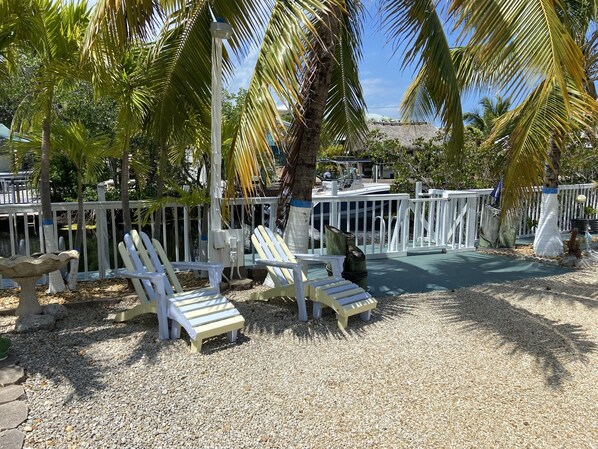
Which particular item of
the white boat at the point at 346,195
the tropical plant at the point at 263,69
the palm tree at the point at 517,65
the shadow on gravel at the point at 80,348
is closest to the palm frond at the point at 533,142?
the palm tree at the point at 517,65

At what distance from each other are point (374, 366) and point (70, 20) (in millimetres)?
4535

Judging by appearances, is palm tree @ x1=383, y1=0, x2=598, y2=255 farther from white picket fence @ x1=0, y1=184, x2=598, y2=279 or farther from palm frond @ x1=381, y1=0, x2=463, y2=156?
white picket fence @ x1=0, y1=184, x2=598, y2=279

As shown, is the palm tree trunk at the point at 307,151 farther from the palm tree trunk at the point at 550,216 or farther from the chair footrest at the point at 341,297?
the palm tree trunk at the point at 550,216

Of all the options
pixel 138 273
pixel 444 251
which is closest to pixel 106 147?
pixel 138 273

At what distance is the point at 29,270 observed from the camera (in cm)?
419

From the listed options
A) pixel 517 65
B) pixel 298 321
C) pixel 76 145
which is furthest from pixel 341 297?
pixel 76 145

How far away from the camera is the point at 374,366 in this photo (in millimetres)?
3785

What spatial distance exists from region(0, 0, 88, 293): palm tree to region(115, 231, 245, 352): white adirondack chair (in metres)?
1.37

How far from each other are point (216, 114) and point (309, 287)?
2033 mm

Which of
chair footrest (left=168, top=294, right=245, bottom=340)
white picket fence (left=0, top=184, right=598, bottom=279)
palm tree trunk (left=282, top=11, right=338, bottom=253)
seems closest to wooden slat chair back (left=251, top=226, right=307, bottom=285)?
palm tree trunk (left=282, top=11, right=338, bottom=253)

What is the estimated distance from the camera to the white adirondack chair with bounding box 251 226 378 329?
464cm

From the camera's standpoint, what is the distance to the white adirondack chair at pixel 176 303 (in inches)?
155

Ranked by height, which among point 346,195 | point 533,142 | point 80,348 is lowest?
point 80,348

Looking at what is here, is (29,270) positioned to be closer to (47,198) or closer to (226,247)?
(47,198)
